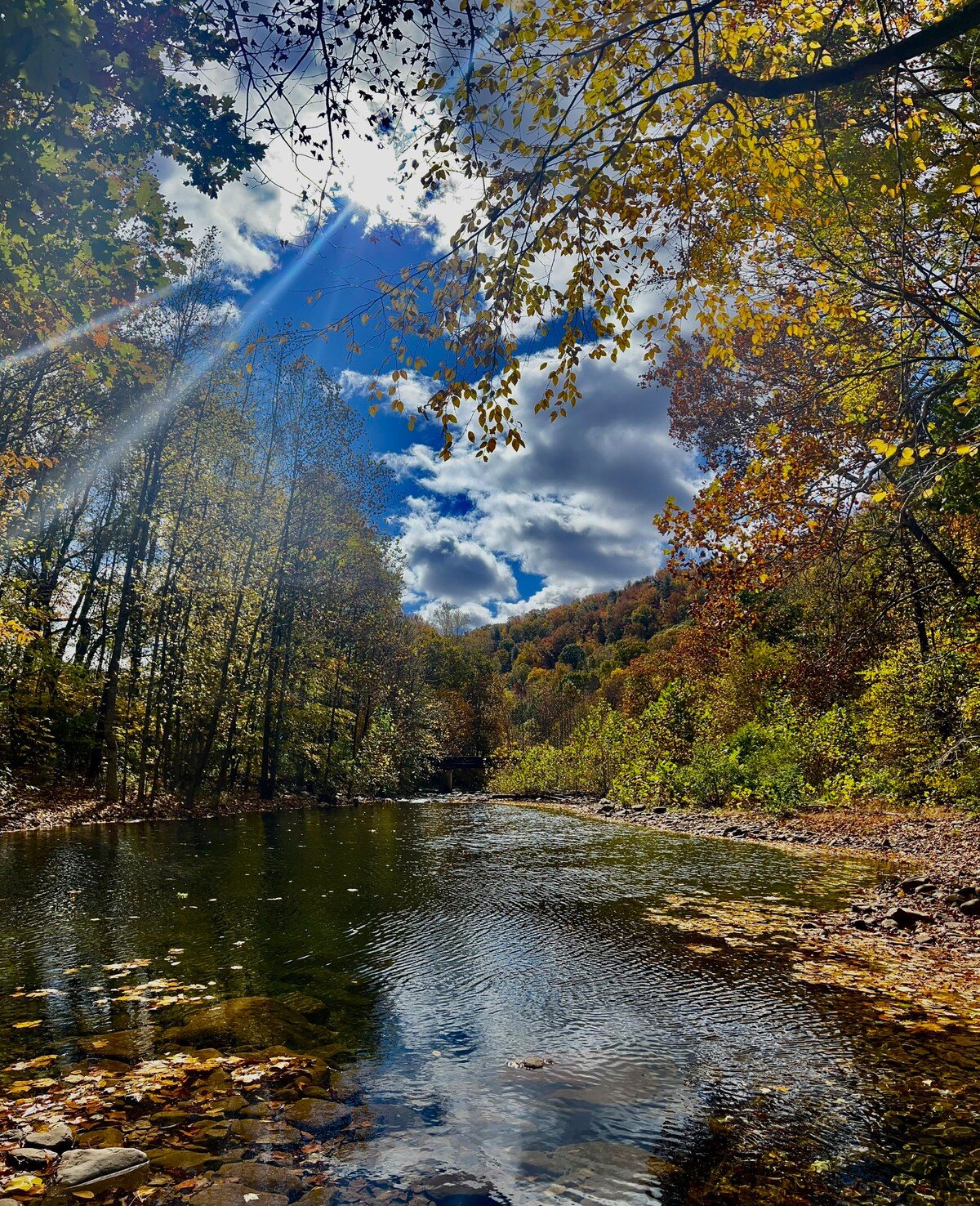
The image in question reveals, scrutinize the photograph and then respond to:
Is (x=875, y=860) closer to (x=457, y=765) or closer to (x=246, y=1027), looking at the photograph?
(x=246, y=1027)

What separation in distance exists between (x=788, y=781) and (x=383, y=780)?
21.2m

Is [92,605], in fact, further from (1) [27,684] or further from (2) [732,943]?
(2) [732,943]

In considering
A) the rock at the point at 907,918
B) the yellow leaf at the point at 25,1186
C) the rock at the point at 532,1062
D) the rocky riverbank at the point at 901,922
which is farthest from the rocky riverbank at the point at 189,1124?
the rock at the point at 907,918

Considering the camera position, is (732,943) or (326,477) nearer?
(732,943)

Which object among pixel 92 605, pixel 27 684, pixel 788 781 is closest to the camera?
pixel 27 684

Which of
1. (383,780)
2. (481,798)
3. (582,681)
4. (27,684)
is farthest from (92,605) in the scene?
(582,681)

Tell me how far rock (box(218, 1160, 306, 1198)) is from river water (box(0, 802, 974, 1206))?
1.04 feet

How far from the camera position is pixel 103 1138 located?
3.37 m

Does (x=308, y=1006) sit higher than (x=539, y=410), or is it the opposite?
(x=539, y=410)

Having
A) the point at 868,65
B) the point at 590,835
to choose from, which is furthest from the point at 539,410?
Answer: the point at 590,835

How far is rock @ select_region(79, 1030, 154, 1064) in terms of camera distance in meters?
4.33

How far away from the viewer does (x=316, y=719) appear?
97.1ft

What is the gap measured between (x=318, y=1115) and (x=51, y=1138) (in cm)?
131

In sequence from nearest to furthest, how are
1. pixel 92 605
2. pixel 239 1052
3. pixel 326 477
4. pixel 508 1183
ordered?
pixel 508 1183 → pixel 239 1052 → pixel 92 605 → pixel 326 477
